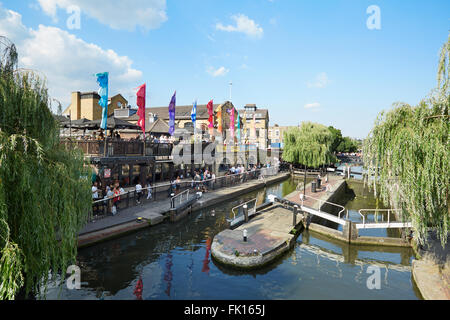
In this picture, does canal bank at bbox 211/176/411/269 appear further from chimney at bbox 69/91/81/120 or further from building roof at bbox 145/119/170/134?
chimney at bbox 69/91/81/120

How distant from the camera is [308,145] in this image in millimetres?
41750

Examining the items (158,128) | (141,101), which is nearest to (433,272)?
(141,101)

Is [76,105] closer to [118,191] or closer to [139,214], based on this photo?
[118,191]

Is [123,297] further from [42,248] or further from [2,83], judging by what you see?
[2,83]

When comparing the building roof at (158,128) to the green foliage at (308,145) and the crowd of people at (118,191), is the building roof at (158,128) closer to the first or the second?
the crowd of people at (118,191)

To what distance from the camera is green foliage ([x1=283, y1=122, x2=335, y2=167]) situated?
41188 mm

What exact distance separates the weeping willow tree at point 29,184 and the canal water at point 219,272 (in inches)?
86.2

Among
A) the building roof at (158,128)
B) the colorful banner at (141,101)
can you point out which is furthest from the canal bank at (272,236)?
the building roof at (158,128)

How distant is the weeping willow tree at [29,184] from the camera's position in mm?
5680

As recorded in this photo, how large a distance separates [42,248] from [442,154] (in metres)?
12.0

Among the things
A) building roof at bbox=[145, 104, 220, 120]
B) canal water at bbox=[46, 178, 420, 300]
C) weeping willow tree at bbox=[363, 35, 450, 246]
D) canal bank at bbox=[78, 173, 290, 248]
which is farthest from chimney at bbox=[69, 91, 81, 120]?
weeping willow tree at bbox=[363, 35, 450, 246]

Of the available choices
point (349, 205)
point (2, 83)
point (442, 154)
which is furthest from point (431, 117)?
point (349, 205)

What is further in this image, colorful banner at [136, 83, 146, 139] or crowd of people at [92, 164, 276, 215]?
colorful banner at [136, 83, 146, 139]

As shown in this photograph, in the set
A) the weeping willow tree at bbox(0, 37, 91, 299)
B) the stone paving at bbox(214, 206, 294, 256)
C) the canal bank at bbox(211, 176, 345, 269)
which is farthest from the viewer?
the stone paving at bbox(214, 206, 294, 256)
